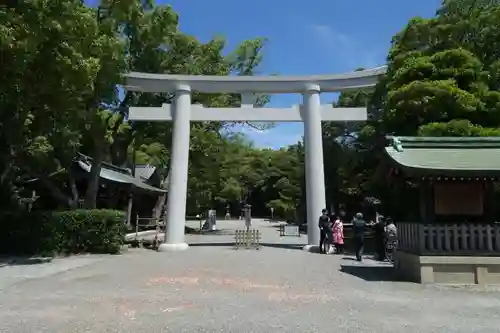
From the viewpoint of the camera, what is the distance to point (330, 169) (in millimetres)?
32031

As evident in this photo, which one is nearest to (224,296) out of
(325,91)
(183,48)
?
(325,91)

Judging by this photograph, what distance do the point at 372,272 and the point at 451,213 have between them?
2.83 m

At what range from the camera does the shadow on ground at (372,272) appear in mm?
11630

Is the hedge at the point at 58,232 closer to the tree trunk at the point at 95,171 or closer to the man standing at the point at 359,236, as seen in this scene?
the tree trunk at the point at 95,171

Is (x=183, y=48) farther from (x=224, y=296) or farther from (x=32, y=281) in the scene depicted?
(x=224, y=296)

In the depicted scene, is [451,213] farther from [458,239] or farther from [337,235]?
[337,235]

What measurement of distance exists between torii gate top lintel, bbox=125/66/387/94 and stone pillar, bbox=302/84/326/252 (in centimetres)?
48

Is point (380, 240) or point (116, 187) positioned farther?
point (116, 187)

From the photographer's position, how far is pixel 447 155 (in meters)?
11.5

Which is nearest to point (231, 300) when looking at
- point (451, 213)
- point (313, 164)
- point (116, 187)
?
point (451, 213)

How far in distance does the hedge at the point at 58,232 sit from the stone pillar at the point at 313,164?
7.86 meters

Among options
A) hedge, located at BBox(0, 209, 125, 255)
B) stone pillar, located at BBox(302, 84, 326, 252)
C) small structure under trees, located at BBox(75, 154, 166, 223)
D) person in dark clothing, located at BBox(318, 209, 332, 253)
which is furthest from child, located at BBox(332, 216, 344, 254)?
small structure under trees, located at BBox(75, 154, 166, 223)

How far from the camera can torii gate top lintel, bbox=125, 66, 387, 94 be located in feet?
63.7

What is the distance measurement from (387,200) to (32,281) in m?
14.2
